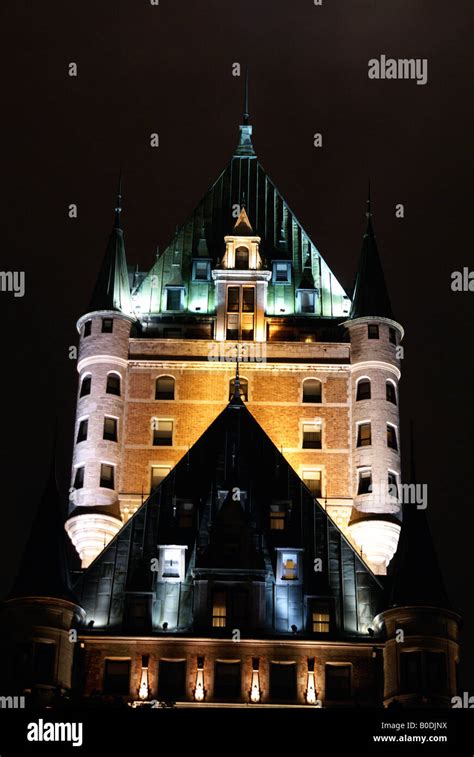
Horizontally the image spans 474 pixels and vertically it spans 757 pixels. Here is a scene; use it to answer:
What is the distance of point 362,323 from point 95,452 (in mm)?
15455

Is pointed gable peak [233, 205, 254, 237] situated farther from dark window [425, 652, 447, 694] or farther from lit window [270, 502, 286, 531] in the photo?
dark window [425, 652, 447, 694]

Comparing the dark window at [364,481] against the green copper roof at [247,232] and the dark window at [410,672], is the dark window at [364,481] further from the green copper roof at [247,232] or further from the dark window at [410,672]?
the dark window at [410,672]

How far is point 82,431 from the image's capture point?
107m

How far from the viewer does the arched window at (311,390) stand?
10825 centimetres

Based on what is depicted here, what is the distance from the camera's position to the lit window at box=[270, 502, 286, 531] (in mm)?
92375

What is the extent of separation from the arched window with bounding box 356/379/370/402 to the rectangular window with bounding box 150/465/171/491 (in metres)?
10.4

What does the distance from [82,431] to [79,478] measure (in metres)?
3.06

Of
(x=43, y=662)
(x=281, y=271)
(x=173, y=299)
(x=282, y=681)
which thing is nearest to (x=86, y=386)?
(x=173, y=299)

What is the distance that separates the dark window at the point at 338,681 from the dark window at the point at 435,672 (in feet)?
11.4

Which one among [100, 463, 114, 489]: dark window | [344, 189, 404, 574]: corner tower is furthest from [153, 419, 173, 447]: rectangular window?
[344, 189, 404, 574]: corner tower

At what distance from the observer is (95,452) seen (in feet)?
345

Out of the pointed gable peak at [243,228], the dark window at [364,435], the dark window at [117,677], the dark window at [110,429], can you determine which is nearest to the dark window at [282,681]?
the dark window at [117,677]

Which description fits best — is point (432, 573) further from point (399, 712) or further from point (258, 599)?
point (399, 712)

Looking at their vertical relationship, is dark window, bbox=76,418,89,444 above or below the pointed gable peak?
below
